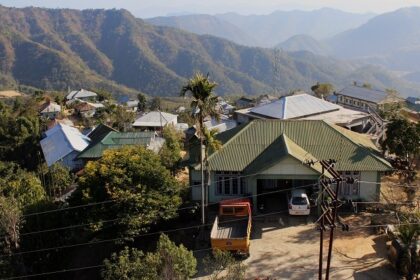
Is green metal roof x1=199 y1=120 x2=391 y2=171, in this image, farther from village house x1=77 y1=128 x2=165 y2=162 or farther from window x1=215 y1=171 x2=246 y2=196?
village house x1=77 y1=128 x2=165 y2=162

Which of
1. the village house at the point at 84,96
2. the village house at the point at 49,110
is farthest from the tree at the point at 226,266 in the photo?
the village house at the point at 84,96

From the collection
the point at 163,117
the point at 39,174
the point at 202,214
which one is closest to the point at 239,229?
the point at 202,214

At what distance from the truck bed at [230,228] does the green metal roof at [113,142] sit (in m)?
19.0

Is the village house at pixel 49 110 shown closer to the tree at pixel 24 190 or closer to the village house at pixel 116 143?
the village house at pixel 116 143

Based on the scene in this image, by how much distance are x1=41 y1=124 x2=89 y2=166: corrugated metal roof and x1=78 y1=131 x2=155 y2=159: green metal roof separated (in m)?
5.78

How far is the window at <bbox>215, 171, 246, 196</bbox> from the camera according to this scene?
31328 millimetres

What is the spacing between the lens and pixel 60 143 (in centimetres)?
5309

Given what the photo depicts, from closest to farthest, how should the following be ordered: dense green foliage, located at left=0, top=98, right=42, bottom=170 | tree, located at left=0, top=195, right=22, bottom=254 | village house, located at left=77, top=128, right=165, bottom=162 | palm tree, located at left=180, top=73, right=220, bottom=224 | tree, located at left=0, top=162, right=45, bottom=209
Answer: tree, located at left=0, top=195, right=22, bottom=254, palm tree, located at left=180, top=73, right=220, bottom=224, tree, located at left=0, top=162, right=45, bottom=209, village house, located at left=77, top=128, right=165, bottom=162, dense green foliage, located at left=0, top=98, right=42, bottom=170

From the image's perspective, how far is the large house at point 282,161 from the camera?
1167 inches

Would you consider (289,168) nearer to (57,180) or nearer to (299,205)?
(299,205)

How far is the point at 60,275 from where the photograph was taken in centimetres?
2902

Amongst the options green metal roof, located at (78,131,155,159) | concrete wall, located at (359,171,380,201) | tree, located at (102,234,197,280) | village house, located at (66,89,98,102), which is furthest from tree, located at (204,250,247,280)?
village house, located at (66,89,98,102)

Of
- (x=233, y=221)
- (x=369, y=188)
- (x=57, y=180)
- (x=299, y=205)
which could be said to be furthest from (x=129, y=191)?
(x=57, y=180)

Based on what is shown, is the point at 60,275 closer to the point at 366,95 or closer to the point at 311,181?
the point at 311,181
